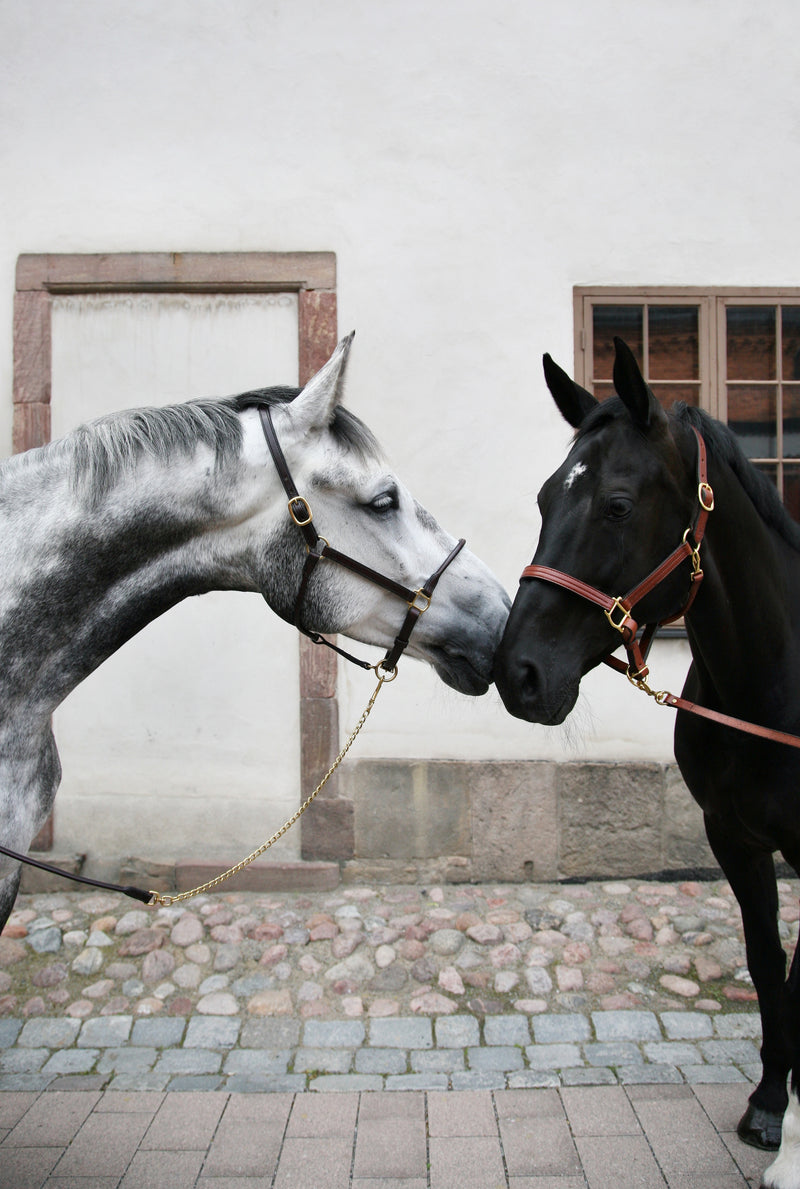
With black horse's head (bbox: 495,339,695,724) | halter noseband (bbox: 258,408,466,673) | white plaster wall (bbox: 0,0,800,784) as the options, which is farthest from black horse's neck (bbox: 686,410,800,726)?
white plaster wall (bbox: 0,0,800,784)

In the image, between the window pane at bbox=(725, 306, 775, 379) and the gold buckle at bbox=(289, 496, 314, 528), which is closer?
the gold buckle at bbox=(289, 496, 314, 528)

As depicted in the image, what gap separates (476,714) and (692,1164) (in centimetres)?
229

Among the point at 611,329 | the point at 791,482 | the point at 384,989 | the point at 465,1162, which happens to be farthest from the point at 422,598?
the point at 791,482

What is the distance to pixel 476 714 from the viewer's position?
4.34 metres

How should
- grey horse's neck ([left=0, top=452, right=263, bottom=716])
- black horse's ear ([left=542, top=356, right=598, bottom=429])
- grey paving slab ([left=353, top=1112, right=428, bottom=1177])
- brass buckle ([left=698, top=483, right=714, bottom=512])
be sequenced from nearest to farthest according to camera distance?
1. grey horse's neck ([left=0, top=452, right=263, bottom=716])
2. brass buckle ([left=698, top=483, right=714, bottom=512])
3. black horse's ear ([left=542, top=356, right=598, bottom=429])
4. grey paving slab ([left=353, top=1112, right=428, bottom=1177])

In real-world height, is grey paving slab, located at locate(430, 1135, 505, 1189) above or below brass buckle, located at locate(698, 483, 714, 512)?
below

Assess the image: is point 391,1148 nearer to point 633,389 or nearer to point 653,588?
point 653,588

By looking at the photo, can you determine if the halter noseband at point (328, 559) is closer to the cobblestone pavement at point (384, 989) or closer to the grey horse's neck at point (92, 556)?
the grey horse's neck at point (92, 556)

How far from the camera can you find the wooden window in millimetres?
4418

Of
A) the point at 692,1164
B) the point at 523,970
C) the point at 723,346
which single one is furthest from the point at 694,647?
the point at 723,346

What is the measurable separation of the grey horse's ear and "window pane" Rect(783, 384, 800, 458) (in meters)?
3.55

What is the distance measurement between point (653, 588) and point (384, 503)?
2.23 feet

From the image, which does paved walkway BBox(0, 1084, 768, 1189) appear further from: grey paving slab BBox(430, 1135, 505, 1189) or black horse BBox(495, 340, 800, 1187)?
black horse BBox(495, 340, 800, 1187)

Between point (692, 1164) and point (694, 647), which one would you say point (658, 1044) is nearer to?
point (692, 1164)
